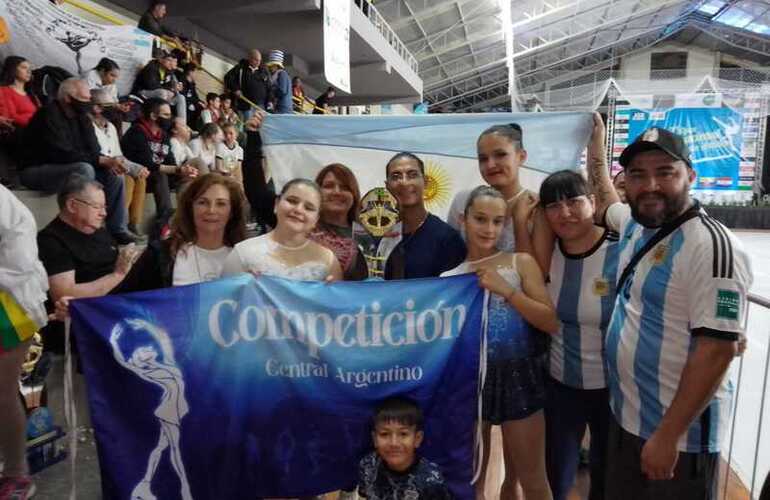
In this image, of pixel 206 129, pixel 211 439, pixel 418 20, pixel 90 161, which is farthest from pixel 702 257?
pixel 418 20

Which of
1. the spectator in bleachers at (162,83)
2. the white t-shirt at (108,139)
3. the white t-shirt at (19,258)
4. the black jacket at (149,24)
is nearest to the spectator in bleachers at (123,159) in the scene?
the white t-shirt at (108,139)

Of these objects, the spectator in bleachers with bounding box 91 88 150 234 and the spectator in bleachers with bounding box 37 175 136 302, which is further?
the spectator in bleachers with bounding box 91 88 150 234

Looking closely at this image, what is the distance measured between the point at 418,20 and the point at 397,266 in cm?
1764

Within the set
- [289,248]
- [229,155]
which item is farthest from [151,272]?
[229,155]

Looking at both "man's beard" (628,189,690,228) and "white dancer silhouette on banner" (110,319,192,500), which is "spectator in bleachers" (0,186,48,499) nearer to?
"white dancer silhouette on banner" (110,319,192,500)

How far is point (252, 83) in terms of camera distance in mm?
8141

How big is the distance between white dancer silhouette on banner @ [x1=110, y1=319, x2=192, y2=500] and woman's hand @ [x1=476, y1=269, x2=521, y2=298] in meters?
1.20

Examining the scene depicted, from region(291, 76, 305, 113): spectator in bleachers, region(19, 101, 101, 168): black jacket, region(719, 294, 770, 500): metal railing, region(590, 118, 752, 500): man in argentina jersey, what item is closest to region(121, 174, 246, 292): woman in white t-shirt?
region(590, 118, 752, 500): man in argentina jersey

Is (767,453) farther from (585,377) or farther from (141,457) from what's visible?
(141,457)

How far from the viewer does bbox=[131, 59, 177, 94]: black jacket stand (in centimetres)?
577

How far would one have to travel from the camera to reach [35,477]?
2869mm

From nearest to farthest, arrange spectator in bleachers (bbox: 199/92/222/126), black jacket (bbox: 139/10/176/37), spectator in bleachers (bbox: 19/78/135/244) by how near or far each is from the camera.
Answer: spectator in bleachers (bbox: 19/78/135/244)
black jacket (bbox: 139/10/176/37)
spectator in bleachers (bbox: 199/92/222/126)

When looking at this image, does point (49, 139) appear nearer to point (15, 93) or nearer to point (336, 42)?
point (15, 93)

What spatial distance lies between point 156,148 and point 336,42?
3163 millimetres
